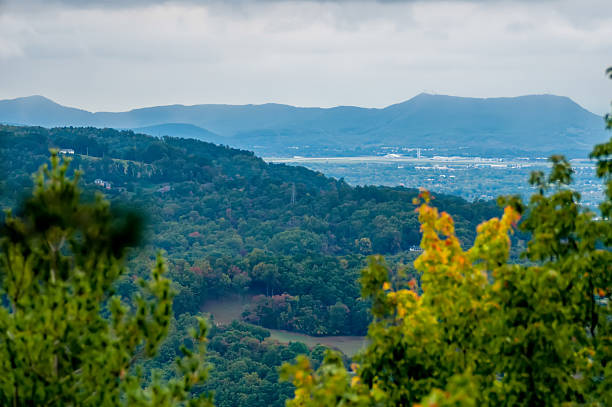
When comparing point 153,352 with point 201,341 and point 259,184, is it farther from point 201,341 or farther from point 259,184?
point 259,184

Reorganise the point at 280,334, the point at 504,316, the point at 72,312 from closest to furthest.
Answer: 1. the point at 72,312
2. the point at 504,316
3. the point at 280,334

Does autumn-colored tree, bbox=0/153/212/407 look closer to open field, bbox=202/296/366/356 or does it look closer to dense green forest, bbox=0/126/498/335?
open field, bbox=202/296/366/356

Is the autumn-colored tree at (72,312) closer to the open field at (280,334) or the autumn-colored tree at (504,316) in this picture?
the autumn-colored tree at (504,316)

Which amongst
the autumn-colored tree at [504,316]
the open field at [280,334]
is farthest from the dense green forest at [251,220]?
the autumn-colored tree at [504,316]

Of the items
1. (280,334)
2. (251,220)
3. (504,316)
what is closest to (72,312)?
(504,316)

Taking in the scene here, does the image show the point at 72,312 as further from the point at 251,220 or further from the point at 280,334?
the point at 251,220

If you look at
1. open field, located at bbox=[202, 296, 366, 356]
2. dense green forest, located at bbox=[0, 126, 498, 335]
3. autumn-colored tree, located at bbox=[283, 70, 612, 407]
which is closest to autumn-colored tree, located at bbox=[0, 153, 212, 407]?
autumn-colored tree, located at bbox=[283, 70, 612, 407]
